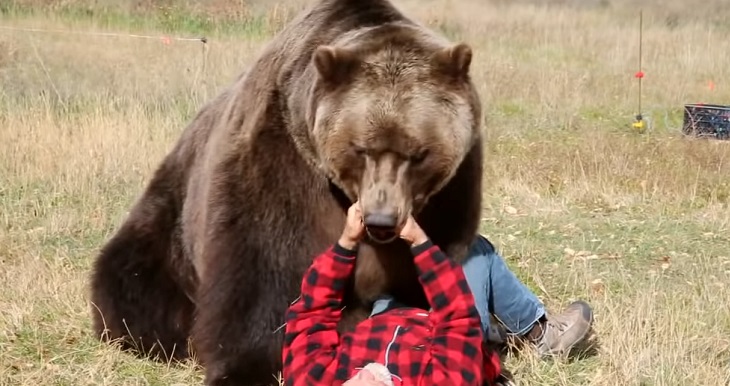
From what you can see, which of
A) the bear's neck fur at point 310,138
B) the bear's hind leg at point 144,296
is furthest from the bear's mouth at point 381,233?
the bear's hind leg at point 144,296

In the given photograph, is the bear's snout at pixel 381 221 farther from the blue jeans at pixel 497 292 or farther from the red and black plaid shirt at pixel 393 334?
the blue jeans at pixel 497 292

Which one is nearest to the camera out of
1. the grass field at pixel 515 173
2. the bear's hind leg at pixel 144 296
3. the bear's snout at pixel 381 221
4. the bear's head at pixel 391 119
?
the bear's snout at pixel 381 221

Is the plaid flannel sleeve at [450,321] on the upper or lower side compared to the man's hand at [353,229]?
lower

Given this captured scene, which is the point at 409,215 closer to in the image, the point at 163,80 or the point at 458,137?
the point at 458,137

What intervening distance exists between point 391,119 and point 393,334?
0.74 metres

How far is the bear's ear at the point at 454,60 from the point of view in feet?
10.2

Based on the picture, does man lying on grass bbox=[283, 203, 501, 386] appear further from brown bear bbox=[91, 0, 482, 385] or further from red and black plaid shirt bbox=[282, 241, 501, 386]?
brown bear bbox=[91, 0, 482, 385]

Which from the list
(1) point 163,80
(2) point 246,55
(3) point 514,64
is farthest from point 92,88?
(3) point 514,64

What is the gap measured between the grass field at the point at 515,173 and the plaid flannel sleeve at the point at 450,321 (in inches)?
30.2

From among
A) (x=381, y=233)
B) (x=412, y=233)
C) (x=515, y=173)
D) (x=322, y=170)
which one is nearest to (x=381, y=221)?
(x=381, y=233)

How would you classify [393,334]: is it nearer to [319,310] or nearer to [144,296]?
[319,310]

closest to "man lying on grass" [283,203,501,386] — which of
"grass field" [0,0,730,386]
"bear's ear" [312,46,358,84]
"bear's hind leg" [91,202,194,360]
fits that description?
"bear's ear" [312,46,358,84]

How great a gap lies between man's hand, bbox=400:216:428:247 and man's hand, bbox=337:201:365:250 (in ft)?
0.47

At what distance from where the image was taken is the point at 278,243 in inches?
137
